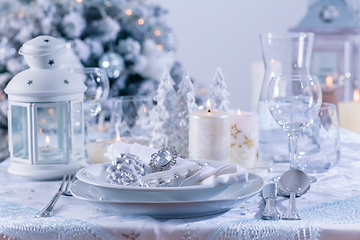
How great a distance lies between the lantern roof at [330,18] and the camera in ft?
11.3

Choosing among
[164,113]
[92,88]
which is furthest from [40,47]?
[164,113]

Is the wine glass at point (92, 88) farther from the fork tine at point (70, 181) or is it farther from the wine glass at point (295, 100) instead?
the wine glass at point (295, 100)

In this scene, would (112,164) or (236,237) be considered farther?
(112,164)

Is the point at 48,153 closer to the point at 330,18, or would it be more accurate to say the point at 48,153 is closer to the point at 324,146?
the point at 324,146

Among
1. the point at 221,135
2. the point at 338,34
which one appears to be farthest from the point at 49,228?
the point at 338,34

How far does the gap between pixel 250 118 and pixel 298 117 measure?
0.15 m

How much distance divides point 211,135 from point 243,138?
0.33 feet

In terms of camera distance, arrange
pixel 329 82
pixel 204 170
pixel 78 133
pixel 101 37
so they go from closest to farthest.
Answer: pixel 204 170, pixel 78 133, pixel 329 82, pixel 101 37

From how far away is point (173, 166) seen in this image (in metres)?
0.76

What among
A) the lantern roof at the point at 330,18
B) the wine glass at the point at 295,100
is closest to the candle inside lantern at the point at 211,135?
the wine glass at the point at 295,100

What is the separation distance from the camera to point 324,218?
0.62 m

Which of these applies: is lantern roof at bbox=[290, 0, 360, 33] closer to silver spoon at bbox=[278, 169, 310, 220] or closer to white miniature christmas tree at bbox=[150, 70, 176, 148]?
white miniature christmas tree at bbox=[150, 70, 176, 148]

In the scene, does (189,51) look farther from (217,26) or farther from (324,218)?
(324,218)

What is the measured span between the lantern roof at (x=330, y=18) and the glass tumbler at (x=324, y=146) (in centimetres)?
275
